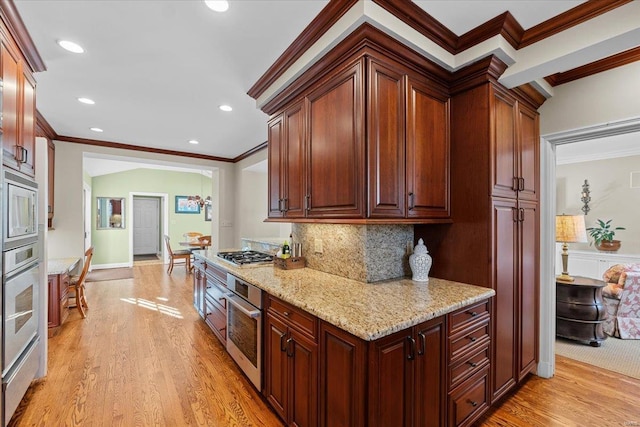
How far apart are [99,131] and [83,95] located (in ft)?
4.59

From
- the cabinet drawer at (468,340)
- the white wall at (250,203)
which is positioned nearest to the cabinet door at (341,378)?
the cabinet drawer at (468,340)

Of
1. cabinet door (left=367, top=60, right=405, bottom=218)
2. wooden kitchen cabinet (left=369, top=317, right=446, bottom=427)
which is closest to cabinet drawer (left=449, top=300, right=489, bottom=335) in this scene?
wooden kitchen cabinet (left=369, top=317, right=446, bottom=427)

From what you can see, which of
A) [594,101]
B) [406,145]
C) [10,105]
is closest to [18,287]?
[10,105]

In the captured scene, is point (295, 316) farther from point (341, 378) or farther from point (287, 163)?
→ point (287, 163)

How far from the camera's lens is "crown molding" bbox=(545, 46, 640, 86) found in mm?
2005

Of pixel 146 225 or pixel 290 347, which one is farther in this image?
pixel 146 225

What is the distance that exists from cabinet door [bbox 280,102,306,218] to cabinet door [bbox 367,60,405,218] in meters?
0.68

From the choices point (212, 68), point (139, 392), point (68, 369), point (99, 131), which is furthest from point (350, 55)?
point (99, 131)

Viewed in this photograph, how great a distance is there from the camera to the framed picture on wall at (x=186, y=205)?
29.3 feet

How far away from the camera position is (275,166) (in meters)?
2.65

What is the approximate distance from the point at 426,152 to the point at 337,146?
635 mm

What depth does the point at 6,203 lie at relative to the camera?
1.68 metres

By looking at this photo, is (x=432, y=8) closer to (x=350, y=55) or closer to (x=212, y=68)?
(x=350, y=55)

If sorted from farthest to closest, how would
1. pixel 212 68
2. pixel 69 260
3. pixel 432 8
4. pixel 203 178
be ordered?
pixel 203 178, pixel 69 260, pixel 212 68, pixel 432 8
